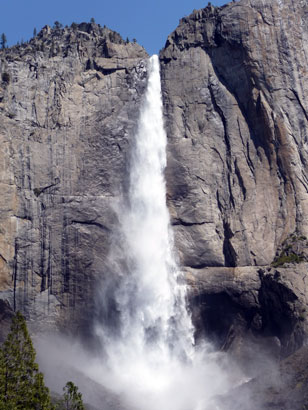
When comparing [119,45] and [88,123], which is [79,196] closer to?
[88,123]

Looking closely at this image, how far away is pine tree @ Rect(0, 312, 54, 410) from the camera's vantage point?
2745cm

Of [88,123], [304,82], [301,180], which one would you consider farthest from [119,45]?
[301,180]

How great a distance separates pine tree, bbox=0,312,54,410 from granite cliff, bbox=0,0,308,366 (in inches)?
731

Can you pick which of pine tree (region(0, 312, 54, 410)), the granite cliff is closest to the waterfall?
the granite cliff

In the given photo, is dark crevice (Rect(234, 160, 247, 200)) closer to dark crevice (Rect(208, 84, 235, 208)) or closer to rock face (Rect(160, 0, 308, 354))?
rock face (Rect(160, 0, 308, 354))

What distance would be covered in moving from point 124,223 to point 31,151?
9.56m

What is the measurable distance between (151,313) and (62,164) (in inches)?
555

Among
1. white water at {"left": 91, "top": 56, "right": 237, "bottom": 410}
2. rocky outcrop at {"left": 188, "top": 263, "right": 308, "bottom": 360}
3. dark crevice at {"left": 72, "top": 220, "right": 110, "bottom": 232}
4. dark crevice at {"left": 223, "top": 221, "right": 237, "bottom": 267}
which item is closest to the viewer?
rocky outcrop at {"left": 188, "top": 263, "right": 308, "bottom": 360}

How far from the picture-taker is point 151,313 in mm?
48906

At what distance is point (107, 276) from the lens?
49156mm

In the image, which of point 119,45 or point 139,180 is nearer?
point 139,180

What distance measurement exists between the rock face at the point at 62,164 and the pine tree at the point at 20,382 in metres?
18.7

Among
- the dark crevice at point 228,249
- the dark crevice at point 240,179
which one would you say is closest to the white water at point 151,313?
the dark crevice at point 228,249

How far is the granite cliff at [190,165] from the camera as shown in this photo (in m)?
47.7
